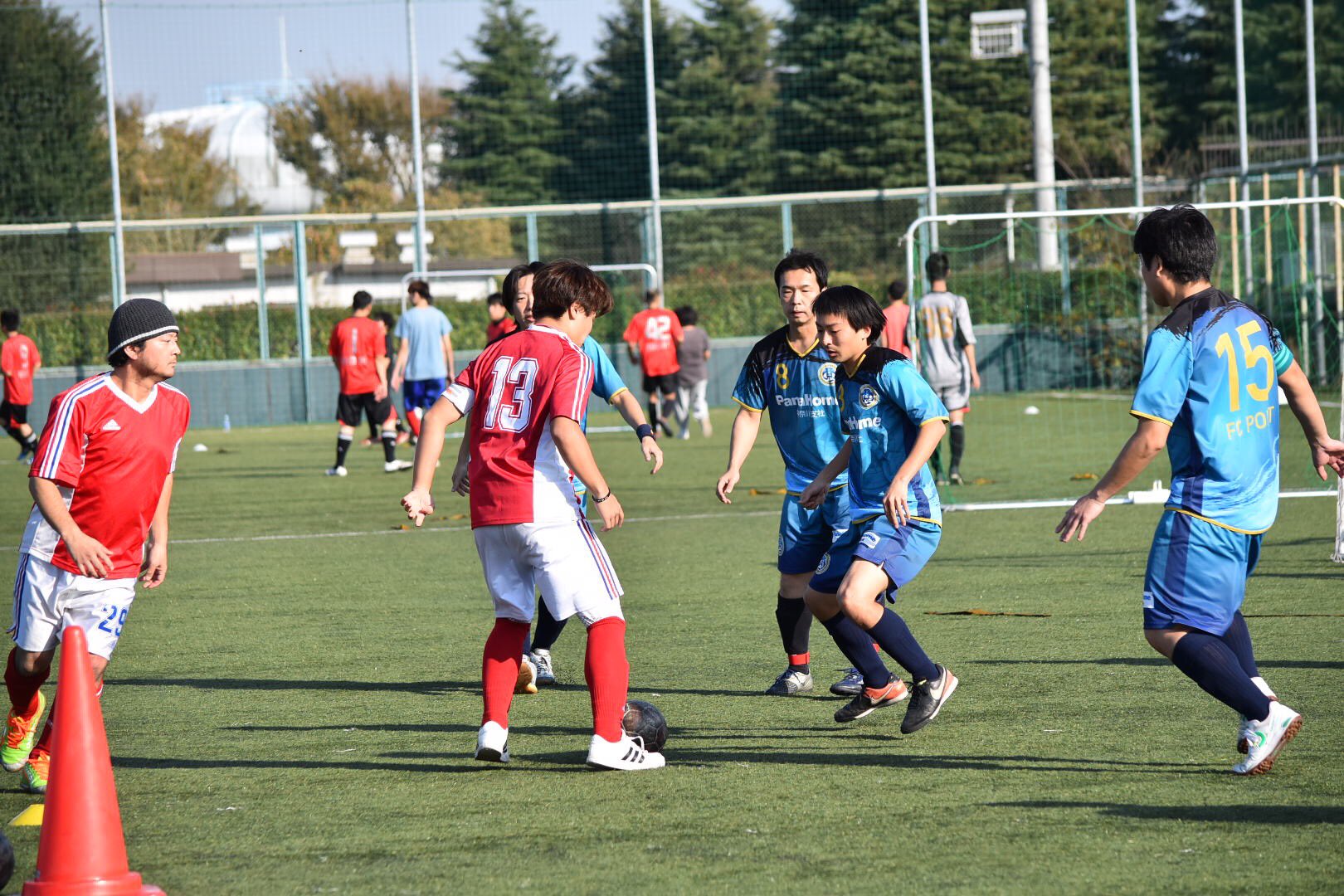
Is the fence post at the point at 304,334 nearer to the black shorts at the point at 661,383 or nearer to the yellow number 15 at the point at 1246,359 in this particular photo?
the black shorts at the point at 661,383

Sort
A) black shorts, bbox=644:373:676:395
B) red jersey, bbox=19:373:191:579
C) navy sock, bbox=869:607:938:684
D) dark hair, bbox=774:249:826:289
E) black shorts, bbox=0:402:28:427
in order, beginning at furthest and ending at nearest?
1. black shorts, bbox=644:373:676:395
2. black shorts, bbox=0:402:28:427
3. dark hair, bbox=774:249:826:289
4. navy sock, bbox=869:607:938:684
5. red jersey, bbox=19:373:191:579

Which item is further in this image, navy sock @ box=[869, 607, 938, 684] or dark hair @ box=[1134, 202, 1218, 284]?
navy sock @ box=[869, 607, 938, 684]

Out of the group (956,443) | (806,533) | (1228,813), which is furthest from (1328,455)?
(956,443)

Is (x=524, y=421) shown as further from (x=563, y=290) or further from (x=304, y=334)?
(x=304, y=334)

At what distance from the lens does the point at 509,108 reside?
41500 mm

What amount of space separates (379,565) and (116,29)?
21.7 meters

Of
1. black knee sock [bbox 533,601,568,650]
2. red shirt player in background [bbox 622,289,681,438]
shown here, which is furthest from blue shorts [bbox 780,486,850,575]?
red shirt player in background [bbox 622,289,681,438]

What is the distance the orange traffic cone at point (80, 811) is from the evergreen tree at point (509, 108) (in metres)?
32.9

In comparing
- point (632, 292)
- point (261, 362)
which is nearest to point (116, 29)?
point (261, 362)

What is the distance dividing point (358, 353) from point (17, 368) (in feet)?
19.1

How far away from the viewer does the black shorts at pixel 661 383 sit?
21156 mm

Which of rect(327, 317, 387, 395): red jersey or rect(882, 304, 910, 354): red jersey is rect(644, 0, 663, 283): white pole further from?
rect(882, 304, 910, 354): red jersey

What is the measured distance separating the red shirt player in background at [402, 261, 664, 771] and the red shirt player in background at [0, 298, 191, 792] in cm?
89

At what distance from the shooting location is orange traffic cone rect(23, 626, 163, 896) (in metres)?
3.87
